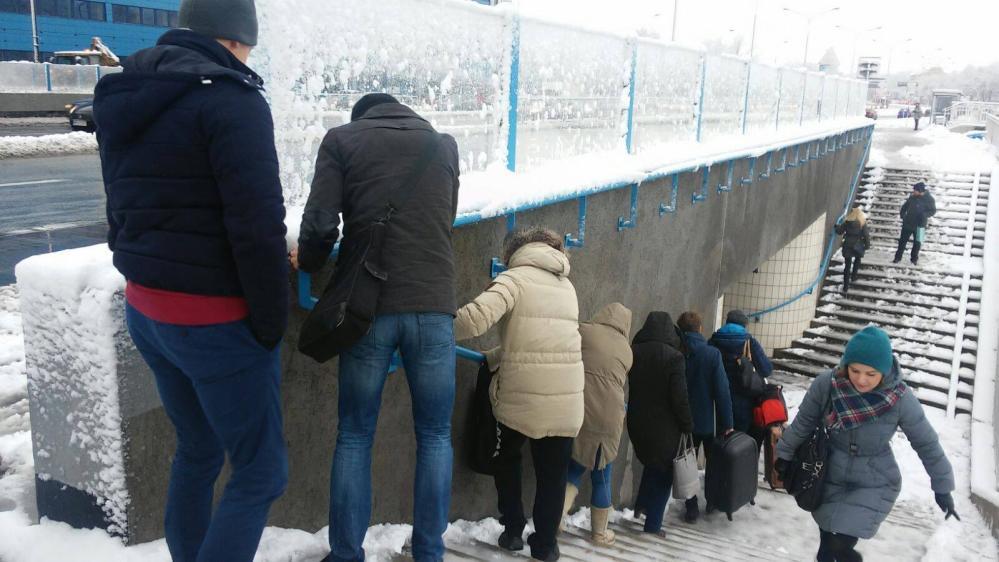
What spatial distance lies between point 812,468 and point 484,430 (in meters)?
1.69

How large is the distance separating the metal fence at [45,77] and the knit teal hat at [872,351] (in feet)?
81.4

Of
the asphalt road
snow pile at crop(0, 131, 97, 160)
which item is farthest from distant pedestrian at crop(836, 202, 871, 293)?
snow pile at crop(0, 131, 97, 160)

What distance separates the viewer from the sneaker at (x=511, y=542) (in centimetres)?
407

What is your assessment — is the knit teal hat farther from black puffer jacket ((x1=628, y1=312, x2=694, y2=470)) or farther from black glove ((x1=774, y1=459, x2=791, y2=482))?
black puffer jacket ((x1=628, y1=312, x2=694, y2=470))

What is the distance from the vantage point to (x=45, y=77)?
2445 centimetres

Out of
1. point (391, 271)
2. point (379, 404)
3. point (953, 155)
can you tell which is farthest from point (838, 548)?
point (953, 155)

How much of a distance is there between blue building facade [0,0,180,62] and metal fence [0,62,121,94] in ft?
39.0

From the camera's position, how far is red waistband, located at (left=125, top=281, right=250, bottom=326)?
216 centimetres

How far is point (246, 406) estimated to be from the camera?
7.45 feet

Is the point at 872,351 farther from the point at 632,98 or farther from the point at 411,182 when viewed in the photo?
the point at 632,98

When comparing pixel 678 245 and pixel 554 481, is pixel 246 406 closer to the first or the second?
pixel 554 481

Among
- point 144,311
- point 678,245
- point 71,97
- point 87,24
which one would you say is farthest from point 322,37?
point 87,24

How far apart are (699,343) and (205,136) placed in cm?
432

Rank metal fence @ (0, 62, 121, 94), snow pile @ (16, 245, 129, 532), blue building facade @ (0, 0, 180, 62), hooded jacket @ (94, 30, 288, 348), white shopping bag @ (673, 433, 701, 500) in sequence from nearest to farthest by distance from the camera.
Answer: hooded jacket @ (94, 30, 288, 348) → snow pile @ (16, 245, 129, 532) → white shopping bag @ (673, 433, 701, 500) → metal fence @ (0, 62, 121, 94) → blue building facade @ (0, 0, 180, 62)
